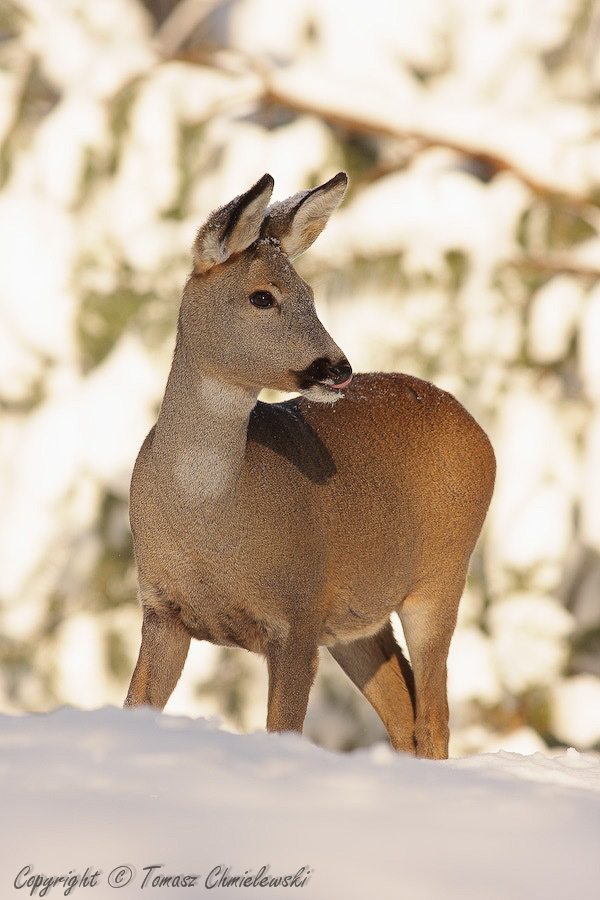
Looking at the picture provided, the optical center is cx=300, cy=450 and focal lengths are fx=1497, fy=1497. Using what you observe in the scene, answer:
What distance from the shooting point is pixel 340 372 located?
3.90 metres

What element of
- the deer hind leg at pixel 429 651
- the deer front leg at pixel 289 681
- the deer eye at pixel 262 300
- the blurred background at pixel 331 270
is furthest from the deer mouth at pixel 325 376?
the blurred background at pixel 331 270

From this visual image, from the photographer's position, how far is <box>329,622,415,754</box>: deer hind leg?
16.9 ft

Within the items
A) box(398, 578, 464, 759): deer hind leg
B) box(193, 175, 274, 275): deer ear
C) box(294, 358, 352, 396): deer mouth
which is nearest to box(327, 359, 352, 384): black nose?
box(294, 358, 352, 396): deer mouth

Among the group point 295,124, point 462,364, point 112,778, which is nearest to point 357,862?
point 112,778

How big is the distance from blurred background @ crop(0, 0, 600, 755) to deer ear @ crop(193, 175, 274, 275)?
4872 millimetres

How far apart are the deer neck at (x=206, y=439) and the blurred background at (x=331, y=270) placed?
15.9 ft

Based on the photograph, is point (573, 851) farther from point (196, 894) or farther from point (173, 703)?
point (173, 703)

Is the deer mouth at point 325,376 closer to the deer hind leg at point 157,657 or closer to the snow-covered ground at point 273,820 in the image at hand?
the deer hind leg at point 157,657

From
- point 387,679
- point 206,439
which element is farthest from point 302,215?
point 387,679

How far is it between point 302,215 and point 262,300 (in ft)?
1.09

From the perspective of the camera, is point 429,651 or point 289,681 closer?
point 289,681

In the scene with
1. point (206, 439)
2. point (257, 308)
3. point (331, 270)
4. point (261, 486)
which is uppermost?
point (257, 308)

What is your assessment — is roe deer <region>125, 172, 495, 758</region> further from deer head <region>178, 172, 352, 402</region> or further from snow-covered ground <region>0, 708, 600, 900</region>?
snow-covered ground <region>0, 708, 600, 900</region>

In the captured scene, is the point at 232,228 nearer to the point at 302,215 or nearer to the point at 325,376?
the point at 302,215
